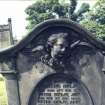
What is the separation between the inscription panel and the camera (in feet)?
21.5

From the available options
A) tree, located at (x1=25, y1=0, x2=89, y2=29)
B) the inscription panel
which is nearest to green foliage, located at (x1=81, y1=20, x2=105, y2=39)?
tree, located at (x1=25, y1=0, x2=89, y2=29)

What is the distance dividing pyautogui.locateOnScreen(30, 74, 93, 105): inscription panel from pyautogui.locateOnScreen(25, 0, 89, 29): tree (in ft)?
51.9

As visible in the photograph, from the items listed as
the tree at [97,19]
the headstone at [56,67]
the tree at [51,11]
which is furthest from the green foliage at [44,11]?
the headstone at [56,67]

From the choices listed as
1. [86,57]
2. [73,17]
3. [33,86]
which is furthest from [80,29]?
[73,17]

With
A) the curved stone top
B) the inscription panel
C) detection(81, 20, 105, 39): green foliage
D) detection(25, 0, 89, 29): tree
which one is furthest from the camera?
detection(25, 0, 89, 29): tree

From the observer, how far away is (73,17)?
22.7 meters

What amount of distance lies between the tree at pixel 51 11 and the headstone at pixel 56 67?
15811 millimetres

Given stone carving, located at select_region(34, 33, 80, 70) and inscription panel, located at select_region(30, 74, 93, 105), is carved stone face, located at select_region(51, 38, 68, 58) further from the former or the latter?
inscription panel, located at select_region(30, 74, 93, 105)

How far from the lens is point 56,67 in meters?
6.41

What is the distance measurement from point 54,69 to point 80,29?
0.81 m

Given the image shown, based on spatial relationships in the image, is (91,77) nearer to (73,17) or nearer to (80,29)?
(80,29)

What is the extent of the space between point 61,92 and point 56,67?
49cm

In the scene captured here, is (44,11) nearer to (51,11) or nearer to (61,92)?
(51,11)

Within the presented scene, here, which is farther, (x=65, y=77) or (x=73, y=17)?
(x=73, y=17)
